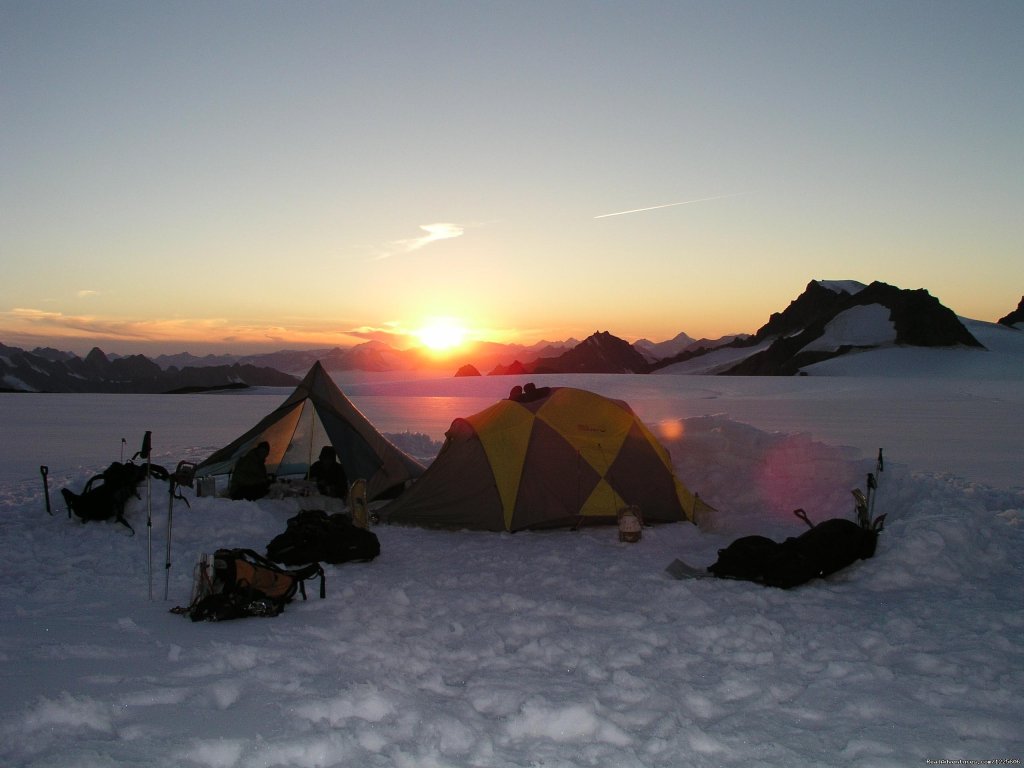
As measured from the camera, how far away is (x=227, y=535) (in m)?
9.06

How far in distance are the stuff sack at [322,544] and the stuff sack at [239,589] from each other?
1.37 metres

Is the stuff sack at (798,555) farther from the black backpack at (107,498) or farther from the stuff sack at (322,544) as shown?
the black backpack at (107,498)

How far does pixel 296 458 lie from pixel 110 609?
8105 millimetres

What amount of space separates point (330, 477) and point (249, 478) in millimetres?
1218

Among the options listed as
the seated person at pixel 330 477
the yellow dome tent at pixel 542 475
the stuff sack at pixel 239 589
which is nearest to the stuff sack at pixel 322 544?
the stuff sack at pixel 239 589

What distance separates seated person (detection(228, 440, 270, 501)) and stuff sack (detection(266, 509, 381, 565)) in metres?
3.26

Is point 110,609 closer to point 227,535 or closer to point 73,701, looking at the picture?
point 73,701

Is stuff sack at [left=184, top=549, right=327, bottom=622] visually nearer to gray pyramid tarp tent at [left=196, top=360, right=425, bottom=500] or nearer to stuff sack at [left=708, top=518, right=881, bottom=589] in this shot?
stuff sack at [left=708, top=518, right=881, bottom=589]

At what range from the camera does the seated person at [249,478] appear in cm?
1127

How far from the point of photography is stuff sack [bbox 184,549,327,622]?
5887 mm

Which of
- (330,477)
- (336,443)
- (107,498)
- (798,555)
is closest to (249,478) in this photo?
(330,477)

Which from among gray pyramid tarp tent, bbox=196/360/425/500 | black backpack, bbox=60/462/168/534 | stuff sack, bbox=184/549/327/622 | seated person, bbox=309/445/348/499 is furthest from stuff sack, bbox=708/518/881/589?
black backpack, bbox=60/462/168/534

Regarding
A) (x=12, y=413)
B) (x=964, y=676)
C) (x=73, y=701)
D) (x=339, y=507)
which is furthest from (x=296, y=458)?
(x=12, y=413)

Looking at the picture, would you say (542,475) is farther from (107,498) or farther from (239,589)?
(107,498)
